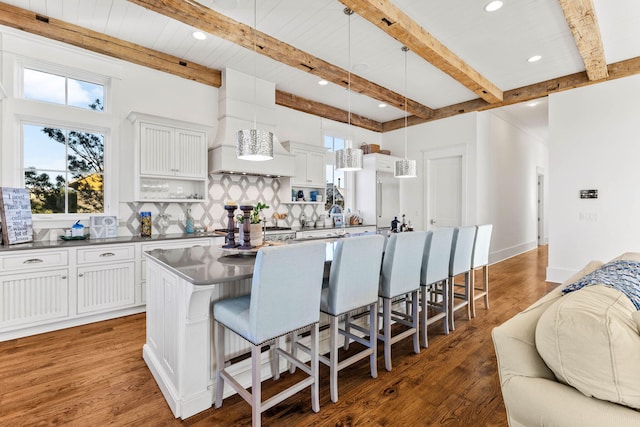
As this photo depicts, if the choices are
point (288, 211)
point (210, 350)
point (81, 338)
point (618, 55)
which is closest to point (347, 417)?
point (210, 350)

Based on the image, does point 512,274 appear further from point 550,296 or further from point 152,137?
point 152,137

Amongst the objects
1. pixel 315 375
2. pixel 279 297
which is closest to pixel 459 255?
pixel 315 375

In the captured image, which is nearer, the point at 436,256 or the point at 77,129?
the point at 436,256

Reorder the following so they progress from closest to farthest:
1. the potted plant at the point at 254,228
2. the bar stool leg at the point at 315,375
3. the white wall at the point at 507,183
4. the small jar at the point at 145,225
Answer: the bar stool leg at the point at 315,375 < the potted plant at the point at 254,228 < the small jar at the point at 145,225 < the white wall at the point at 507,183

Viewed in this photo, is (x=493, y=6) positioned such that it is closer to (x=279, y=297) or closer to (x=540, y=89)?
(x=540, y=89)

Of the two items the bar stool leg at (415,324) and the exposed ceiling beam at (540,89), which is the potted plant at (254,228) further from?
the exposed ceiling beam at (540,89)

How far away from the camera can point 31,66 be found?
337 centimetres

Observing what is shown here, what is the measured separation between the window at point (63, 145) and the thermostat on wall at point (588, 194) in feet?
21.8

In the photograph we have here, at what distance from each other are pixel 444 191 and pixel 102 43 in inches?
234

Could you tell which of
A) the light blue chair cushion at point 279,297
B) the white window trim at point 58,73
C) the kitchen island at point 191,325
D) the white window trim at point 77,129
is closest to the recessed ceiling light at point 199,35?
the white window trim at point 58,73

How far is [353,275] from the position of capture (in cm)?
210

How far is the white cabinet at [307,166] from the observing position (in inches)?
206

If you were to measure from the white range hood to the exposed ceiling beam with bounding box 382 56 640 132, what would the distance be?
3.33m

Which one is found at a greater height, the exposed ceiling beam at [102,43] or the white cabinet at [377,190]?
the exposed ceiling beam at [102,43]
